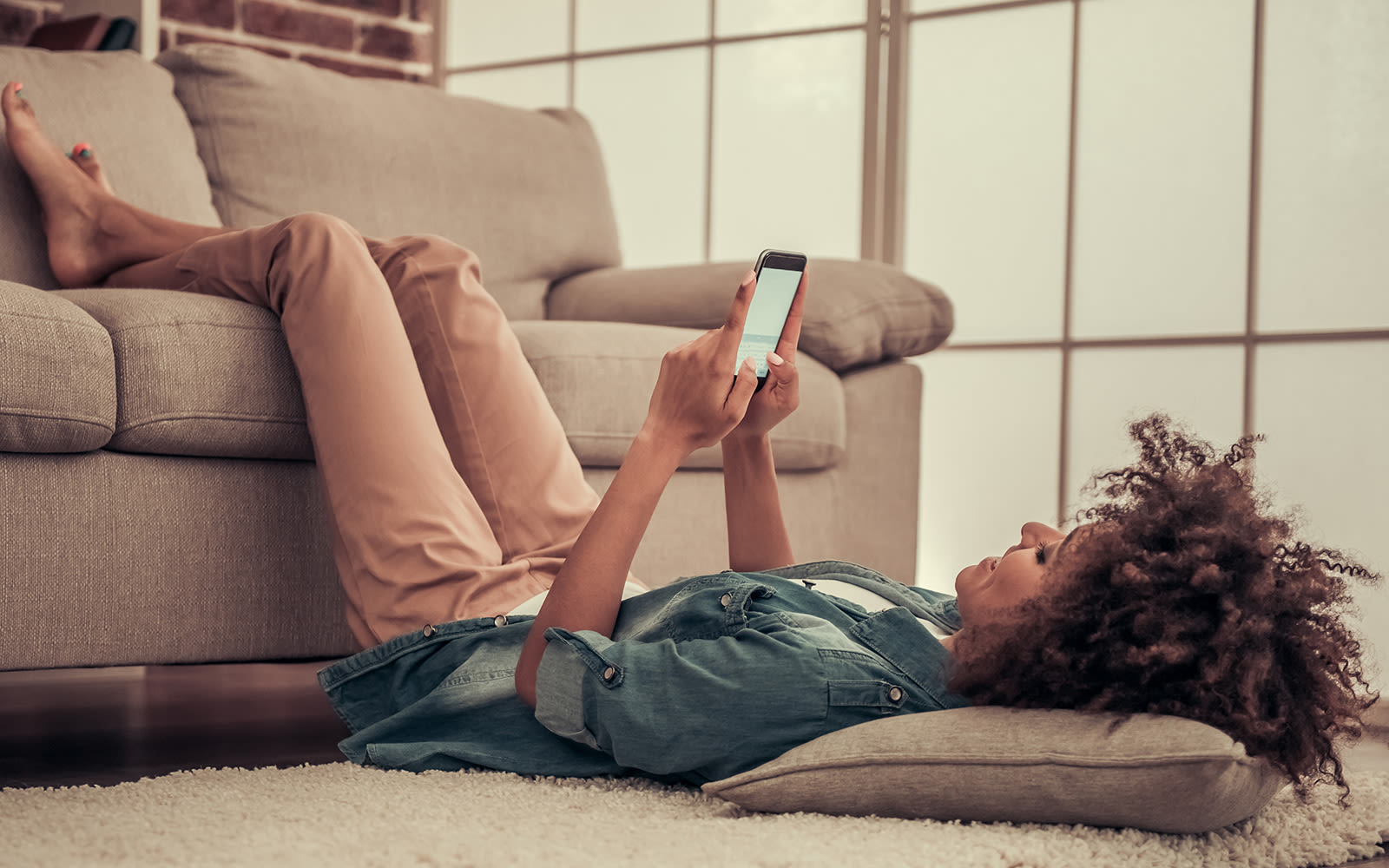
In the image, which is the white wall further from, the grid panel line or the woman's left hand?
the woman's left hand

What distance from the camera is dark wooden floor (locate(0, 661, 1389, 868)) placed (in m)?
1.39

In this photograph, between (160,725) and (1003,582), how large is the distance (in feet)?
3.73

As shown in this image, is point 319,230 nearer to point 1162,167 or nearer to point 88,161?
point 88,161

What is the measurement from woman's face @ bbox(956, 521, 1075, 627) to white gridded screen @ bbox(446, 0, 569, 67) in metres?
2.75

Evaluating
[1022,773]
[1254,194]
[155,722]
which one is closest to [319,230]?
[155,722]

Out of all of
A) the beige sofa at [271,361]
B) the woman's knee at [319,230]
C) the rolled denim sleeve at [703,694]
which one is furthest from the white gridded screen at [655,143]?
the rolled denim sleeve at [703,694]

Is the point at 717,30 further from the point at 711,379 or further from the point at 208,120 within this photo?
the point at 711,379

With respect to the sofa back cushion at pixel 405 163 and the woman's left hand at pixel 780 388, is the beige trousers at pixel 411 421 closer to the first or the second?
the woman's left hand at pixel 780 388

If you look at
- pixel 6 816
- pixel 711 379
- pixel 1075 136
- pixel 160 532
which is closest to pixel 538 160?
pixel 1075 136

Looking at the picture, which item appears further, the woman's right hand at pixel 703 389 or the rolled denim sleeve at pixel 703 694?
the woman's right hand at pixel 703 389

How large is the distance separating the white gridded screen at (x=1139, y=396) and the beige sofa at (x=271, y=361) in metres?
0.72

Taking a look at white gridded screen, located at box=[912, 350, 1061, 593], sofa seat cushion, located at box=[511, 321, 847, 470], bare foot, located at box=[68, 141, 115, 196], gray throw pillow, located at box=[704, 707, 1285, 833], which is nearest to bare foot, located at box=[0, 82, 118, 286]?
bare foot, located at box=[68, 141, 115, 196]

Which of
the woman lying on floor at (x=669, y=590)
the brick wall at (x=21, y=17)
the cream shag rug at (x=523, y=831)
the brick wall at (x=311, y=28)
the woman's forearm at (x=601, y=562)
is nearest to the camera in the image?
the cream shag rug at (x=523, y=831)

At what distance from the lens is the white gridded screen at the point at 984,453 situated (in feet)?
9.75
